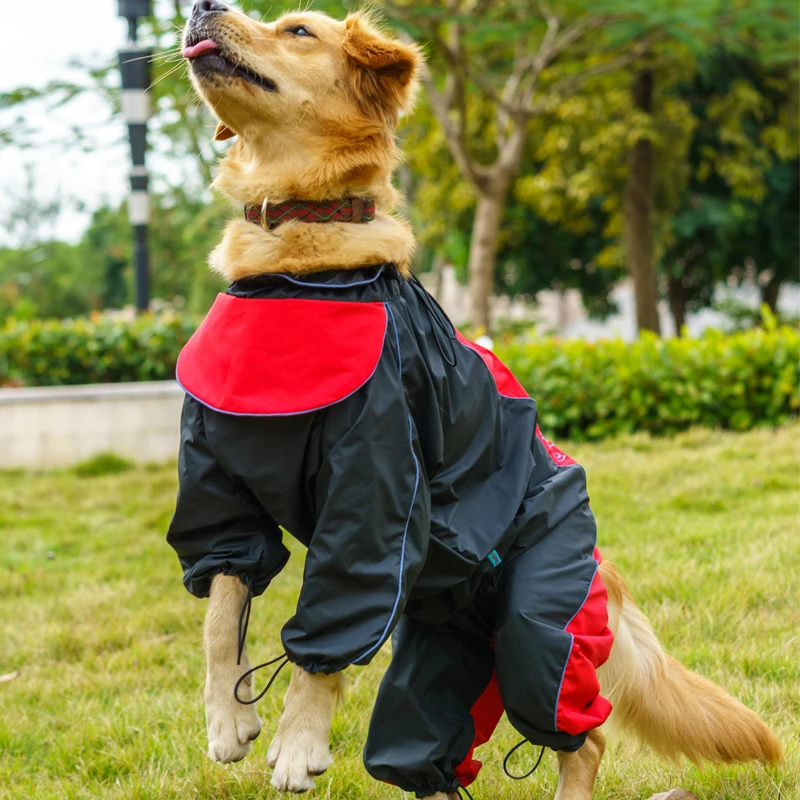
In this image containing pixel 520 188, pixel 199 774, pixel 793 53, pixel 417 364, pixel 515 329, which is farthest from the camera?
pixel 520 188

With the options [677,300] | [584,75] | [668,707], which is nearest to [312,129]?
[668,707]

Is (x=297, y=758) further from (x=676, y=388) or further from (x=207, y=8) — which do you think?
(x=676, y=388)

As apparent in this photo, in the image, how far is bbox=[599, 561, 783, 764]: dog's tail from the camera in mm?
2527

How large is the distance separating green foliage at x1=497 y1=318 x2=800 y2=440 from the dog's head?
538cm

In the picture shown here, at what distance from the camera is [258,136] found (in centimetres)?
250

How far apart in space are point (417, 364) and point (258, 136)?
0.83 m

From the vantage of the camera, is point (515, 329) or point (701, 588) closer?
point (701, 588)

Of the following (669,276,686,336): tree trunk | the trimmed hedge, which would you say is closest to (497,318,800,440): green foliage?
the trimmed hedge

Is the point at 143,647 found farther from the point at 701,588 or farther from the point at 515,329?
the point at 515,329

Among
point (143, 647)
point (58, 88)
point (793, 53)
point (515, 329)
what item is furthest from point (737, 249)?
point (143, 647)

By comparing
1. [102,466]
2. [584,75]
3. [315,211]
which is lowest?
[102,466]

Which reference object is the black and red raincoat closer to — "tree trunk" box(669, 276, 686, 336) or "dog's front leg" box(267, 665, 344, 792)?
"dog's front leg" box(267, 665, 344, 792)

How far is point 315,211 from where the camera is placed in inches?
94.2

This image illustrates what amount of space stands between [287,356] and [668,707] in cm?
147
